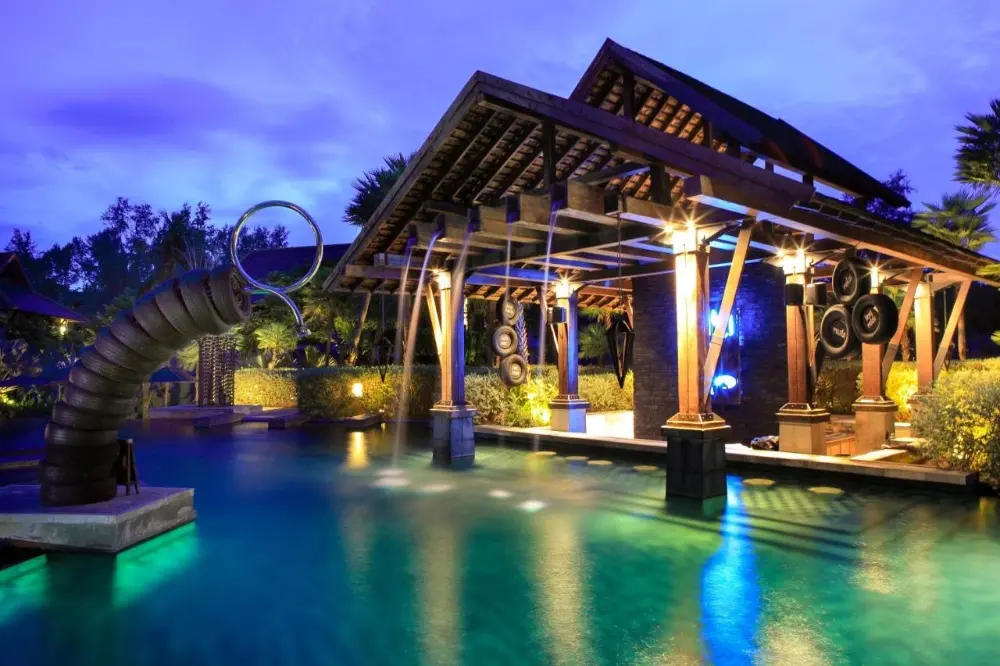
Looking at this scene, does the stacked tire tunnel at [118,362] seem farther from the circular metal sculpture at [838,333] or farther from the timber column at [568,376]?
the circular metal sculpture at [838,333]

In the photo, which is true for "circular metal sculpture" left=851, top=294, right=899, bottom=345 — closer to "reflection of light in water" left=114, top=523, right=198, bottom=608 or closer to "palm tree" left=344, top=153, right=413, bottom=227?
"reflection of light in water" left=114, top=523, right=198, bottom=608

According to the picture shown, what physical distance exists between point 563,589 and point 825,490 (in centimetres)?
550

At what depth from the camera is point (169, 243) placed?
91.8ft

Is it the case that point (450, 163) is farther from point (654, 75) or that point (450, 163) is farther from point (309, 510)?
point (309, 510)

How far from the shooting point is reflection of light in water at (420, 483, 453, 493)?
382 inches

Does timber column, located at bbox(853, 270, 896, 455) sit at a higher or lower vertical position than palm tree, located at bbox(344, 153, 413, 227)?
lower

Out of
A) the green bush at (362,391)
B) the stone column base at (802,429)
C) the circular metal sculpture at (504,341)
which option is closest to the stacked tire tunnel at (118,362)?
the circular metal sculpture at (504,341)

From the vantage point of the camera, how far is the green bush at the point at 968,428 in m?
8.68

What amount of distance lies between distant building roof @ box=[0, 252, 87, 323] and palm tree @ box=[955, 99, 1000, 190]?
21887 millimetres

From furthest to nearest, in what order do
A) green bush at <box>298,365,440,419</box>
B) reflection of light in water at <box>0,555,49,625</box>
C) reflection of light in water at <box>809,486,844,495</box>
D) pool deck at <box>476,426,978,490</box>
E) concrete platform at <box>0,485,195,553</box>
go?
green bush at <box>298,365,440,419</box>, reflection of light in water at <box>809,486,844,495</box>, pool deck at <box>476,426,978,490</box>, concrete platform at <box>0,485,195,553</box>, reflection of light in water at <box>0,555,49,625</box>

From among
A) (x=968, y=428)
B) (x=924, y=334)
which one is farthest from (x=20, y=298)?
(x=924, y=334)

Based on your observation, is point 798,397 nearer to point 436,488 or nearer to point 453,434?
point 453,434

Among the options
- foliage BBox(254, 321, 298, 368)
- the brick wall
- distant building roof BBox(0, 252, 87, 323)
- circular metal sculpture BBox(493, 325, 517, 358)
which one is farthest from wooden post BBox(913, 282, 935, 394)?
foliage BBox(254, 321, 298, 368)

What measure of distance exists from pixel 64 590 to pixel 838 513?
781cm
